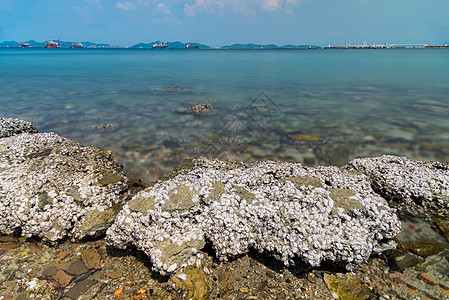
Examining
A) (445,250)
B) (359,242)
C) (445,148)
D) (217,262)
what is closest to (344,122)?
(445,148)

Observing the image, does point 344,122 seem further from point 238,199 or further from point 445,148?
point 238,199

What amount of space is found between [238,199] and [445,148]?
940 cm

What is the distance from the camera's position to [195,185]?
4.81 m

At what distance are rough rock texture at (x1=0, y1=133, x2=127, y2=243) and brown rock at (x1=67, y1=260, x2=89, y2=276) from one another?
1.61 ft

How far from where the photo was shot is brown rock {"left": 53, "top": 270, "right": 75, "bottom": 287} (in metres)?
3.85

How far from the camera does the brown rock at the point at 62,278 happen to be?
3849 millimetres

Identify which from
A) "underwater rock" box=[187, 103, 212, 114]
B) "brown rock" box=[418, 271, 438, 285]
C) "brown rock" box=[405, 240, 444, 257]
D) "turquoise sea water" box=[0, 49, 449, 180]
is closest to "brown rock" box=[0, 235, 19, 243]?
"turquoise sea water" box=[0, 49, 449, 180]

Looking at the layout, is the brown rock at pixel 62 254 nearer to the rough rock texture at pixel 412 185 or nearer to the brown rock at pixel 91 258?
the brown rock at pixel 91 258

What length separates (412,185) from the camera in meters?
5.47

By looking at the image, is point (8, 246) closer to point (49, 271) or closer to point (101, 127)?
point (49, 271)

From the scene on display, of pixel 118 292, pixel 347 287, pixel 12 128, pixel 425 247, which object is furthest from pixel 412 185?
pixel 12 128

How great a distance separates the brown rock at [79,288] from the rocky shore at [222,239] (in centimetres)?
2

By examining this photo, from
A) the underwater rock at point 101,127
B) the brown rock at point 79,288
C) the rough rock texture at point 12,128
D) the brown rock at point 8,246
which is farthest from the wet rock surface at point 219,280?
the underwater rock at point 101,127

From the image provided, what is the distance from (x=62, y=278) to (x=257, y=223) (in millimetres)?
3280
